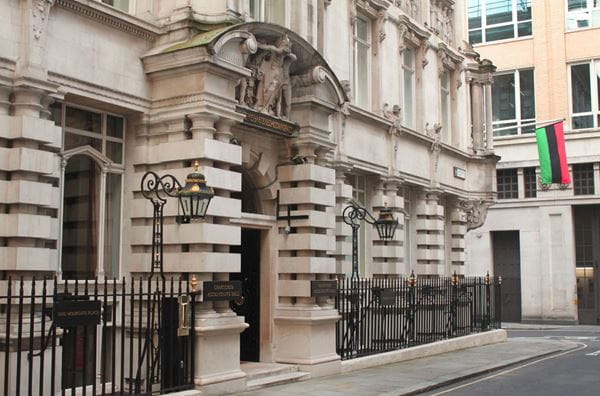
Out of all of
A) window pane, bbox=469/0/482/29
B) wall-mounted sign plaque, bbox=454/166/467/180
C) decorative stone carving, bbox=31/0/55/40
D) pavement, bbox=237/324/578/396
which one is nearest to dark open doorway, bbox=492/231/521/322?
window pane, bbox=469/0/482/29

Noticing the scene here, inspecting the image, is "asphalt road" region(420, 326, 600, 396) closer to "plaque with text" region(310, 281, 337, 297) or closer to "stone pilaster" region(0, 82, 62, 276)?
"plaque with text" region(310, 281, 337, 297)

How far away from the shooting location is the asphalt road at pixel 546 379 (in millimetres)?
15086

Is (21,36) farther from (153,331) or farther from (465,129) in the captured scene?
(465,129)

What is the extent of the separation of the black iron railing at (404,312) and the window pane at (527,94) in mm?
16845

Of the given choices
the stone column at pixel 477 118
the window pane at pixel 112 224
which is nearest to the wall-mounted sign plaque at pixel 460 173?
the stone column at pixel 477 118

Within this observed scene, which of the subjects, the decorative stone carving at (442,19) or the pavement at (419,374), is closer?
the pavement at (419,374)

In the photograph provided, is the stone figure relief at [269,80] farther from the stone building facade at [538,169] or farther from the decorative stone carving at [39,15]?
the stone building facade at [538,169]

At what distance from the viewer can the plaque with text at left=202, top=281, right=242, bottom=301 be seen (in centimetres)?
1279

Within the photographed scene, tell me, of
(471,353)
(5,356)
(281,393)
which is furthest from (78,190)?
(471,353)

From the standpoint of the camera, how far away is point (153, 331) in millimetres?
12266

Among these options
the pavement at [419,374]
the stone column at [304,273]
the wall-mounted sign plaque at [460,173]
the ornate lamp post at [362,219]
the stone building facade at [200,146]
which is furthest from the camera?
the wall-mounted sign plaque at [460,173]

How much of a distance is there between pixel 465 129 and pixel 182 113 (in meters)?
17.5

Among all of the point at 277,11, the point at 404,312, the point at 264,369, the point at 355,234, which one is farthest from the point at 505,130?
the point at 264,369

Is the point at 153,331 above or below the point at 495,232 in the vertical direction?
below
